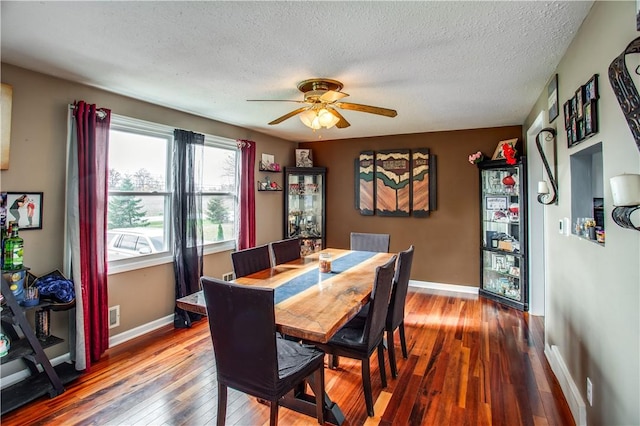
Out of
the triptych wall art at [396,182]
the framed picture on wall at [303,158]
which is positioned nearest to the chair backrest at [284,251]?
the triptych wall art at [396,182]

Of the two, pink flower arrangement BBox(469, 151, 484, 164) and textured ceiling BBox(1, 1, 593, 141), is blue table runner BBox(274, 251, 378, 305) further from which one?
pink flower arrangement BBox(469, 151, 484, 164)

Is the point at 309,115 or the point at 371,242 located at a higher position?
the point at 309,115

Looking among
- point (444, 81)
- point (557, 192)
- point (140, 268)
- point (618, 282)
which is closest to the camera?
point (618, 282)

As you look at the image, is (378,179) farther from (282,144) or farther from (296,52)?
(296,52)

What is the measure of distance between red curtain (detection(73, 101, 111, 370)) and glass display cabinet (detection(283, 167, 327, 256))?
291 cm

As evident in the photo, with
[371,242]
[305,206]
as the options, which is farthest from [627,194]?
[305,206]

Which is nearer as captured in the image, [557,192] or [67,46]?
[67,46]

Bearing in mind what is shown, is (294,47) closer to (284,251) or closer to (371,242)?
(284,251)

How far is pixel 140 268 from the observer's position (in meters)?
3.38

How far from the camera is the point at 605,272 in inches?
64.4

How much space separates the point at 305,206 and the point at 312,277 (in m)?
3.28

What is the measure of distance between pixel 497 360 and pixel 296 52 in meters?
2.97

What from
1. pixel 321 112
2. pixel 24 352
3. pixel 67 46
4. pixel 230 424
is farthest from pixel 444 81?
pixel 24 352

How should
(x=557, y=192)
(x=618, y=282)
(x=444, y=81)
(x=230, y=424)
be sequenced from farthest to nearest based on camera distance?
(x=444, y=81) → (x=557, y=192) → (x=230, y=424) → (x=618, y=282)
